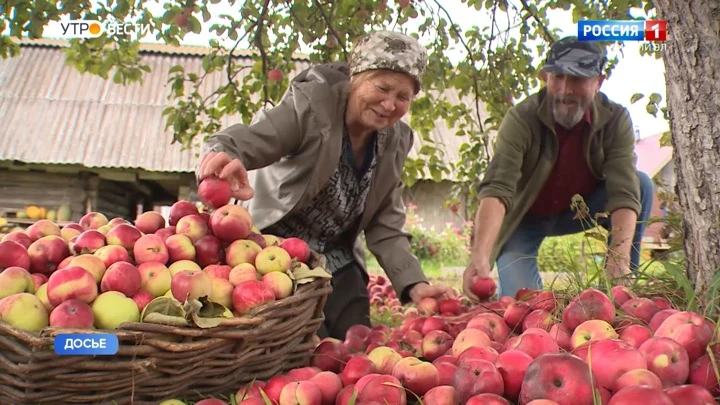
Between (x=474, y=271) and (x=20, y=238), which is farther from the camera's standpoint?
(x=474, y=271)

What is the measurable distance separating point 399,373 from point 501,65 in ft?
10.1

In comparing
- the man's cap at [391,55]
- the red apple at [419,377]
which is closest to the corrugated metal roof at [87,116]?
the man's cap at [391,55]

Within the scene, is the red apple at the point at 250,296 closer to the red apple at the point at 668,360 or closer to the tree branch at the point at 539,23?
the red apple at the point at 668,360

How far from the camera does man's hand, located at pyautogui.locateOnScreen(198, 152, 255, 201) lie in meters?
1.97

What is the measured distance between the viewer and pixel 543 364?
124cm

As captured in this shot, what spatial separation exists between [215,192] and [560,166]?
209 cm

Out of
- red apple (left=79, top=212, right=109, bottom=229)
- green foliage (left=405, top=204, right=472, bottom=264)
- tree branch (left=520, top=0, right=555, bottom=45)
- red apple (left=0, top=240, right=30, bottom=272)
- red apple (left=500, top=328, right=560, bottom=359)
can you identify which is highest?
tree branch (left=520, top=0, right=555, bottom=45)

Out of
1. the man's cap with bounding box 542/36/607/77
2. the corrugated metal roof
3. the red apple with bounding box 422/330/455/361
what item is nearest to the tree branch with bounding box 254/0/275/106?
the man's cap with bounding box 542/36/607/77

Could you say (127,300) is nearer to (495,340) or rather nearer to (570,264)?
(495,340)

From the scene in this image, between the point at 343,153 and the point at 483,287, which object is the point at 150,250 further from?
the point at 483,287

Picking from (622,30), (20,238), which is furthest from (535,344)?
(622,30)

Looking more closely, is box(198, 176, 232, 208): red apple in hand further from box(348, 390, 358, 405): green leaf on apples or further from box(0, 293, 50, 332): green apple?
box(348, 390, 358, 405): green leaf on apples

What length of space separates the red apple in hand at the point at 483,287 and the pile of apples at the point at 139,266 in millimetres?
883

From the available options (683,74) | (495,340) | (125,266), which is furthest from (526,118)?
(125,266)
